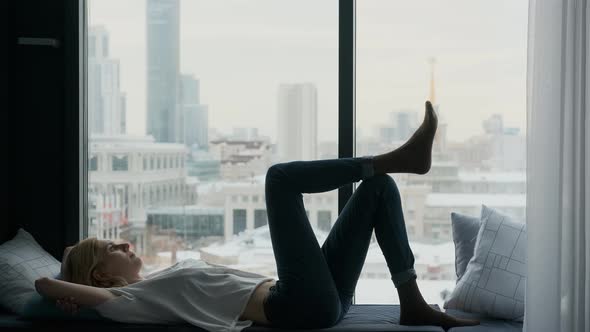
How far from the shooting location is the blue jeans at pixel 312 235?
8.31ft

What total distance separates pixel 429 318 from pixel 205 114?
4.52 feet

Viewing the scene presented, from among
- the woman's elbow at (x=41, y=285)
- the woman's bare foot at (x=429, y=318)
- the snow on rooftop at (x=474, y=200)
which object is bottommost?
the woman's bare foot at (x=429, y=318)

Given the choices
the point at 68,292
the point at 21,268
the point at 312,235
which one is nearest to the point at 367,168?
the point at 312,235

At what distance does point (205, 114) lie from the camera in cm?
330

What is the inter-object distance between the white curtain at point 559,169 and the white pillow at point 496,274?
9 cm

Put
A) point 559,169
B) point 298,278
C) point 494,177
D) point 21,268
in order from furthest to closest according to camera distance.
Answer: point 494,177 → point 21,268 → point 559,169 → point 298,278

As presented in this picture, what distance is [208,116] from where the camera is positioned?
3307 millimetres

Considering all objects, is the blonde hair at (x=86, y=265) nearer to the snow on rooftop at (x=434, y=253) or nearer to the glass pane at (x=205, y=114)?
the glass pane at (x=205, y=114)

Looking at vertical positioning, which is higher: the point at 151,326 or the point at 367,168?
the point at 367,168

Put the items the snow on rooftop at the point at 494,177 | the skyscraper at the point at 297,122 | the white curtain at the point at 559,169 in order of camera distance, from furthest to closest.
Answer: the skyscraper at the point at 297,122 → the snow on rooftop at the point at 494,177 → the white curtain at the point at 559,169

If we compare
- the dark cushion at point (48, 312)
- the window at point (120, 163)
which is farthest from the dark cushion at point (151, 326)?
the window at point (120, 163)

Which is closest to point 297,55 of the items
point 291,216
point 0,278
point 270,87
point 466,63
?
point 270,87

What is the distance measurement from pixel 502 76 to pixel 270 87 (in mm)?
1008

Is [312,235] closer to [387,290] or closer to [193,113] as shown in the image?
[387,290]
